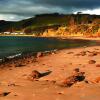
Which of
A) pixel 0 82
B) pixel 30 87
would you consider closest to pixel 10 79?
pixel 0 82

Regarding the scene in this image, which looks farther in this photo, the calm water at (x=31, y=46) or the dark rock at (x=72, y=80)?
the calm water at (x=31, y=46)

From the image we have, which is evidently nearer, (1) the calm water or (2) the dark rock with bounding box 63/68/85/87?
(2) the dark rock with bounding box 63/68/85/87

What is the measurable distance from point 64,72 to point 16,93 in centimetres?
888

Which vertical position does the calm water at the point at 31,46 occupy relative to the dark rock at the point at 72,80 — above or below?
below

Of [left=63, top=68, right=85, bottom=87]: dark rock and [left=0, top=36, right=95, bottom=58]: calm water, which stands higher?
[left=63, top=68, right=85, bottom=87]: dark rock

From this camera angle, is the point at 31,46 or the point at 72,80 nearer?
the point at 72,80

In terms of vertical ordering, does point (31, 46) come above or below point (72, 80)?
below

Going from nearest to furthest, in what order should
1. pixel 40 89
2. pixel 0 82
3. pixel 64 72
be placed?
1. pixel 40 89
2. pixel 0 82
3. pixel 64 72

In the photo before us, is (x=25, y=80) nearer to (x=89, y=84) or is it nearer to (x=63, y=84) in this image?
(x=63, y=84)

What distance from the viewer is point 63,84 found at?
21.7 meters

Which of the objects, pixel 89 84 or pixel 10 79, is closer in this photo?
pixel 89 84

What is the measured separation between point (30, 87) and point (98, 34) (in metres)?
180

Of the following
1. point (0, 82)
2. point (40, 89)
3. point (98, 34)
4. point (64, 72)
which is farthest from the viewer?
point (98, 34)

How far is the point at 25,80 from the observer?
24266 millimetres
